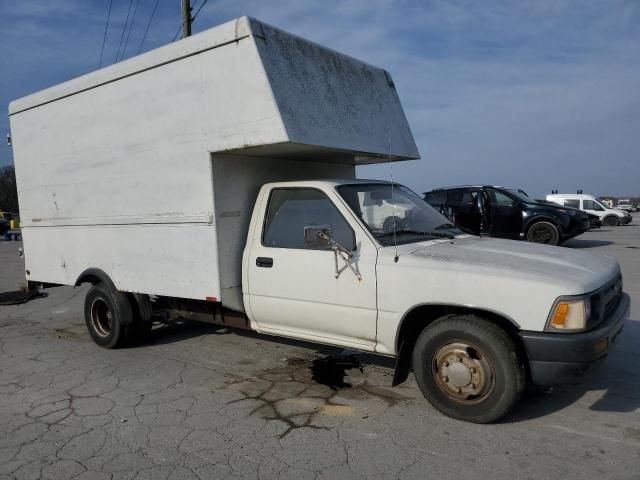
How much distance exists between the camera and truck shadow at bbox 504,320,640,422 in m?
3.78

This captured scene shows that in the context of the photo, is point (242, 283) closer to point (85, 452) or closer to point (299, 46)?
point (85, 452)

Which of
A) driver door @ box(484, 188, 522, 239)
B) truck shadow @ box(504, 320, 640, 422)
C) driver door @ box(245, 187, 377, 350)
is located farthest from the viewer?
driver door @ box(484, 188, 522, 239)

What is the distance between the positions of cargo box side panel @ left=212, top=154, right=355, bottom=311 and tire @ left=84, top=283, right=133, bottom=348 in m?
1.58

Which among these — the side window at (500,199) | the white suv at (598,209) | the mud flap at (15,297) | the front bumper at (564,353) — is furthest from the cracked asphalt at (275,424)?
the white suv at (598,209)

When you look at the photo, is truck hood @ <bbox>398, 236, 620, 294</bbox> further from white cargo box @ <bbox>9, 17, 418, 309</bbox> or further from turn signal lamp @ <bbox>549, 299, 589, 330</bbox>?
white cargo box @ <bbox>9, 17, 418, 309</bbox>

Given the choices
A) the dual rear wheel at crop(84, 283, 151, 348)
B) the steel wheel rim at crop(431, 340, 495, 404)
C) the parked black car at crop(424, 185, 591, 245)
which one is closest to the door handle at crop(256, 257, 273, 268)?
the steel wheel rim at crop(431, 340, 495, 404)

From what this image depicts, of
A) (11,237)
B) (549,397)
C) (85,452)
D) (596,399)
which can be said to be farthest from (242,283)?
(11,237)

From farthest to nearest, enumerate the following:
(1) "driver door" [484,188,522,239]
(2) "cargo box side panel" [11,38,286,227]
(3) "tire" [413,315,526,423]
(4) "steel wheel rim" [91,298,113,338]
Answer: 1. (1) "driver door" [484,188,522,239]
2. (4) "steel wheel rim" [91,298,113,338]
3. (2) "cargo box side panel" [11,38,286,227]
4. (3) "tire" [413,315,526,423]

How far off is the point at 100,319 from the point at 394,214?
3.77 metres

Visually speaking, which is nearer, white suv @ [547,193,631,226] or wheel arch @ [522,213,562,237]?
wheel arch @ [522,213,562,237]

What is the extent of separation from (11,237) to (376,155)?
104 feet

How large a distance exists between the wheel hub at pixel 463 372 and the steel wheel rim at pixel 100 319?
403 centimetres

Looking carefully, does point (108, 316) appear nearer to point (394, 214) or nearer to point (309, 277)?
point (309, 277)

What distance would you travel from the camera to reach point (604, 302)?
3.52 meters
